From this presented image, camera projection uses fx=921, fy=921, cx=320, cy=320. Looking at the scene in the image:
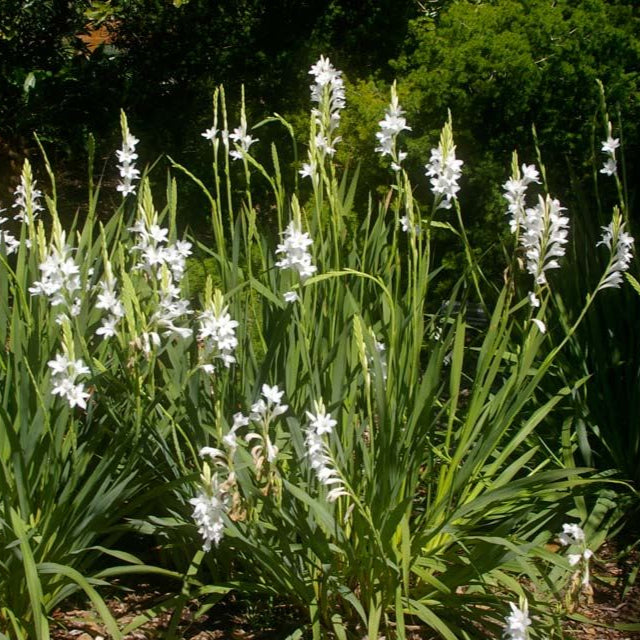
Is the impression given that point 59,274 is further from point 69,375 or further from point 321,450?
point 321,450

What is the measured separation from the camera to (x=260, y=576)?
2537mm

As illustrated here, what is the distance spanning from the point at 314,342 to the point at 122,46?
5.03 m

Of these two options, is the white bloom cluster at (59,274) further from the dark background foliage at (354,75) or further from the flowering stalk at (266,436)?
the dark background foliage at (354,75)

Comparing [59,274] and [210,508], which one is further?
[59,274]

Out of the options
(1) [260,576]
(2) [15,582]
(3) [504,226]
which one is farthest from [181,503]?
(3) [504,226]

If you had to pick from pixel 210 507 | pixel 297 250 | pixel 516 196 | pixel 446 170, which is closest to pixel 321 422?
pixel 210 507

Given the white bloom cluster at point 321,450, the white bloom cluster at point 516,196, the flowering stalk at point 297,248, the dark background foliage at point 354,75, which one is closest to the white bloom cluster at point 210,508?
the white bloom cluster at point 321,450

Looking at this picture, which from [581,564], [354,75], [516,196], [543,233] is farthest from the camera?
[354,75]

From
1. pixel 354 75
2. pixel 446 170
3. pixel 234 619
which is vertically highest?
pixel 354 75

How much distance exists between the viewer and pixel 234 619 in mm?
2617

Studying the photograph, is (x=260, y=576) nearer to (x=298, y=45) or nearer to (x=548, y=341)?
(x=548, y=341)

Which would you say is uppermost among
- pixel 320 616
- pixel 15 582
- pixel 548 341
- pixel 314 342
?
pixel 314 342

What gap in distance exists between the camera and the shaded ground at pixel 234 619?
2.55 metres

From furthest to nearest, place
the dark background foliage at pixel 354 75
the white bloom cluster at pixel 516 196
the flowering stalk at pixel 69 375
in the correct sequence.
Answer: the dark background foliage at pixel 354 75 → the white bloom cluster at pixel 516 196 → the flowering stalk at pixel 69 375
